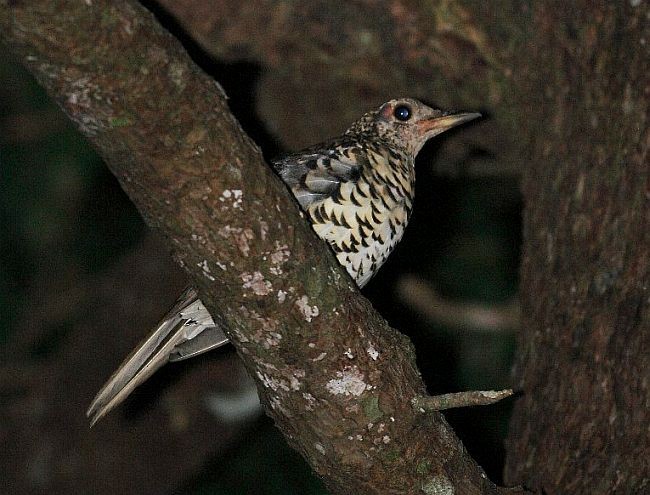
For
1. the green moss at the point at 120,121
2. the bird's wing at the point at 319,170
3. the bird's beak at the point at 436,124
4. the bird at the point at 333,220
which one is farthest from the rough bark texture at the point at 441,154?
the bird's wing at the point at 319,170

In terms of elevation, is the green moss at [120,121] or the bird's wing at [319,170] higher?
the green moss at [120,121]

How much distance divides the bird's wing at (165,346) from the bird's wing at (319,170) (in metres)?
0.52

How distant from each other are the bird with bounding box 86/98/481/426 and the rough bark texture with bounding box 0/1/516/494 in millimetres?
600

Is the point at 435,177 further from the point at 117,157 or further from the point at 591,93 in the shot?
the point at 117,157

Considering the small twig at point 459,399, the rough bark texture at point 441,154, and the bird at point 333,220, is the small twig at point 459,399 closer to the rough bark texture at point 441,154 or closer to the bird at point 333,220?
the rough bark texture at point 441,154

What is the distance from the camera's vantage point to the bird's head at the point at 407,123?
403 cm

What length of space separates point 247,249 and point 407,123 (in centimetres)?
174

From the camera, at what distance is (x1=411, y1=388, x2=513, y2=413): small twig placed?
2.61m

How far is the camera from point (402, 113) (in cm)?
406

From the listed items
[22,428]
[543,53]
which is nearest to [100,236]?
[22,428]

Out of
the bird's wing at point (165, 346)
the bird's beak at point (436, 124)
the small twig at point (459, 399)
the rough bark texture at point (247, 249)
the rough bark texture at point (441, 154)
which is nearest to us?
the rough bark texture at point (247, 249)

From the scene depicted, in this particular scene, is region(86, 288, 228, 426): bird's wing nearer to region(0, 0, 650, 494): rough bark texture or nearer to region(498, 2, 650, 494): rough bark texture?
region(0, 0, 650, 494): rough bark texture

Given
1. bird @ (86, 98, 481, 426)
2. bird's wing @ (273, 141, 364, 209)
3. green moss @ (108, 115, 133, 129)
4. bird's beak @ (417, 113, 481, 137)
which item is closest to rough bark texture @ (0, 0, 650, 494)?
green moss @ (108, 115, 133, 129)

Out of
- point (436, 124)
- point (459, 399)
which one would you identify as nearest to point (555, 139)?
point (436, 124)
